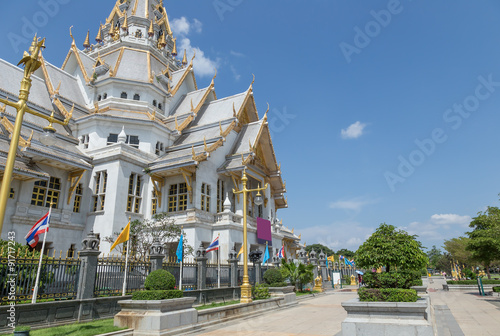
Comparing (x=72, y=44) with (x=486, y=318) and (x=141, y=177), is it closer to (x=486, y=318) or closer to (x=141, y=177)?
(x=141, y=177)

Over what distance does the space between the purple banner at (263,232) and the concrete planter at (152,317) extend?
1742 centimetres

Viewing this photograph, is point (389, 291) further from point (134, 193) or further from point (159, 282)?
point (134, 193)

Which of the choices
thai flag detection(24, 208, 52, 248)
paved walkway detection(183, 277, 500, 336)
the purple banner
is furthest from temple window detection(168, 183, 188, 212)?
thai flag detection(24, 208, 52, 248)

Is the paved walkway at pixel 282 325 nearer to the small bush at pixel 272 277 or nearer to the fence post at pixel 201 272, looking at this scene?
the fence post at pixel 201 272

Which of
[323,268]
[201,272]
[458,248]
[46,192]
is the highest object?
[46,192]

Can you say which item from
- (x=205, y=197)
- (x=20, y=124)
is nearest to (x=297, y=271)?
(x=205, y=197)

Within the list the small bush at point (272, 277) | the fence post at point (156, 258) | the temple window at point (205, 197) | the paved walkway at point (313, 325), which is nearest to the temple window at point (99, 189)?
the temple window at point (205, 197)

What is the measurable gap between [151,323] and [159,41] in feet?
120

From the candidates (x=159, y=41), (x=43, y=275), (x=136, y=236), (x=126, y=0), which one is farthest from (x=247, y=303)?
(x=126, y=0)

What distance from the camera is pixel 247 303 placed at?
45.6 feet

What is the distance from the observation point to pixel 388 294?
8312 millimetres

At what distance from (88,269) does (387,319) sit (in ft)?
29.7

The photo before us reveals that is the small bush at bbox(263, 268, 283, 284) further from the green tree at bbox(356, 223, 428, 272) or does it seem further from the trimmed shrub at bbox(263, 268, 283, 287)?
the green tree at bbox(356, 223, 428, 272)

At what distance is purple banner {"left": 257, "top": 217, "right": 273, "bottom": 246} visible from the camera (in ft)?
89.7
